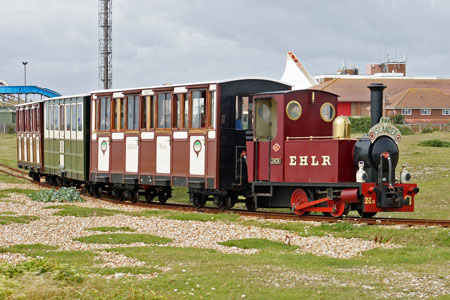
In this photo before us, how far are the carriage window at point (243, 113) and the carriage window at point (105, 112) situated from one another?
21.1ft

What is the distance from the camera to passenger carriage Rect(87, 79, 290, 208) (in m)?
19.8

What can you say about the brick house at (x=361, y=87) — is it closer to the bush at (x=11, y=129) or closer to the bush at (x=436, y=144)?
the bush at (x=436, y=144)

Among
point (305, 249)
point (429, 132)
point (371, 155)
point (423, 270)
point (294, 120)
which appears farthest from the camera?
point (429, 132)

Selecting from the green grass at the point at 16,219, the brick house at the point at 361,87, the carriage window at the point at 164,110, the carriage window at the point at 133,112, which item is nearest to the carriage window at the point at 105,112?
the carriage window at the point at 133,112

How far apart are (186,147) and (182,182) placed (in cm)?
110

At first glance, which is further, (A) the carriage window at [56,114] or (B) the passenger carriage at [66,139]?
(A) the carriage window at [56,114]

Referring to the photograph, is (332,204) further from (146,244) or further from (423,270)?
(423,270)

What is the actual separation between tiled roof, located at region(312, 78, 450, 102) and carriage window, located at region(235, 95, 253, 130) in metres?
67.5

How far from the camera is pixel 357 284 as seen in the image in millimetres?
9938

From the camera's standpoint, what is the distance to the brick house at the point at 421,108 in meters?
81.9

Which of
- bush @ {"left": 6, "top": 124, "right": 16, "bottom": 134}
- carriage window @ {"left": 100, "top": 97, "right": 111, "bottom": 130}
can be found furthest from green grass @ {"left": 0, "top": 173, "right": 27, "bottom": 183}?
bush @ {"left": 6, "top": 124, "right": 16, "bottom": 134}

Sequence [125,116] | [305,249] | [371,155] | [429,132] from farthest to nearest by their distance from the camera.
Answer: [429,132] → [125,116] → [371,155] → [305,249]

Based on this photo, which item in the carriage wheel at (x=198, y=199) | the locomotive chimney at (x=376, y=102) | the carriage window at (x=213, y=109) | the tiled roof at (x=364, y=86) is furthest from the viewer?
the tiled roof at (x=364, y=86)

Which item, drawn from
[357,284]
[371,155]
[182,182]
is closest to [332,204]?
[371,155]
